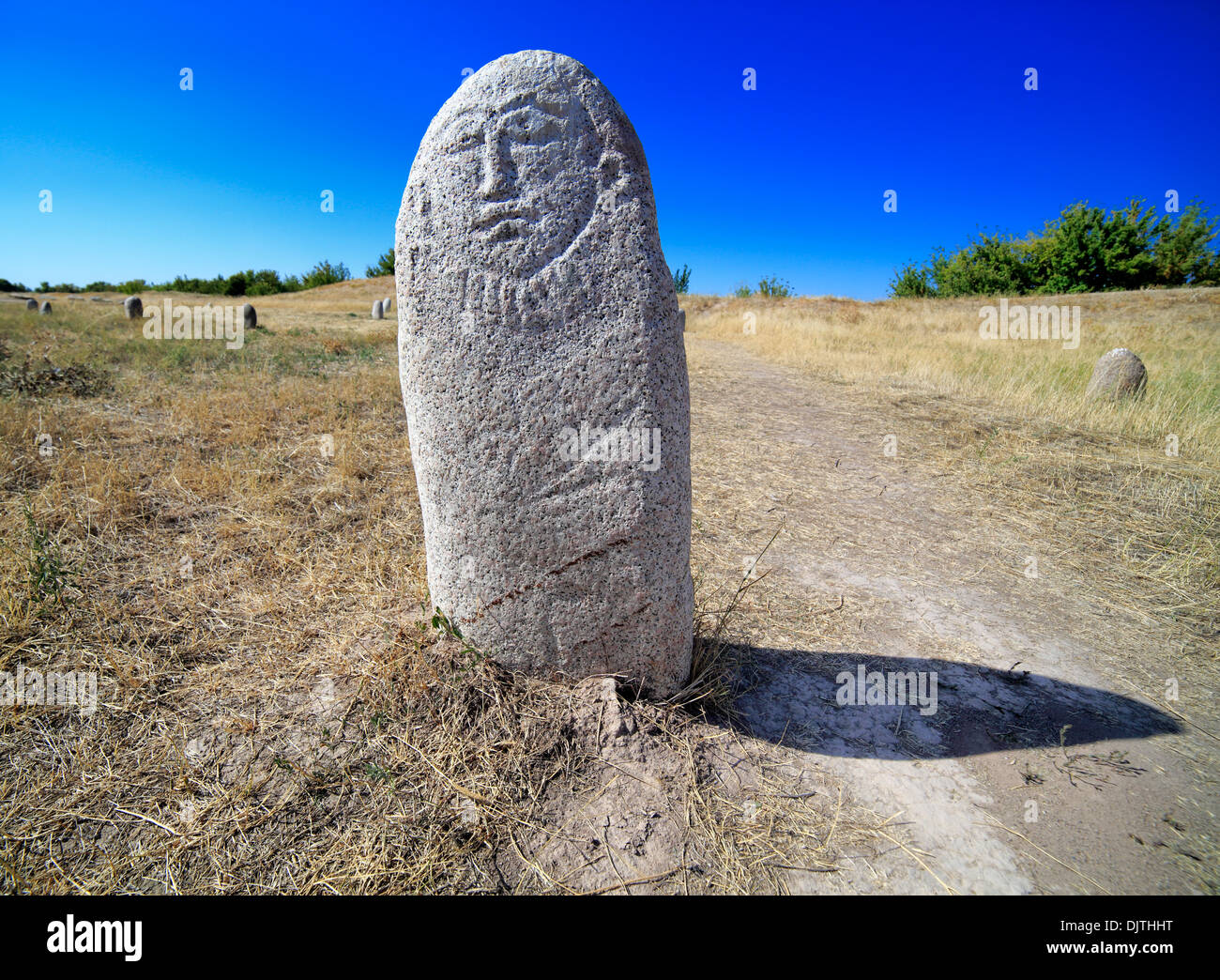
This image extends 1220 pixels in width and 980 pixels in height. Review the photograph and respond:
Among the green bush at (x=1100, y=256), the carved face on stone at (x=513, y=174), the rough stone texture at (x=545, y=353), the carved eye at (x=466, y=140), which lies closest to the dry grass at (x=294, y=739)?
the rough stone texture at (x=545, y=353)

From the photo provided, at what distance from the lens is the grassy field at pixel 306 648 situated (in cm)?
175

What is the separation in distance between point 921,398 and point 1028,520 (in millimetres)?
4237

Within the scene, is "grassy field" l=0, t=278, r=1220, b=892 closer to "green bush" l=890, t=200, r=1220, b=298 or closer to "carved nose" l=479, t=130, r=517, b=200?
"carved nose" l=479, t=130, r=517, b=200

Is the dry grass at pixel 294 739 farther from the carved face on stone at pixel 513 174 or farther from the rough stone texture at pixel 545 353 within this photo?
the carved face on stone at pixel 513 174

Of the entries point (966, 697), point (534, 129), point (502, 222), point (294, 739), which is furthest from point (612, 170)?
point (966, 697)

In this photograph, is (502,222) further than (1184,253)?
No

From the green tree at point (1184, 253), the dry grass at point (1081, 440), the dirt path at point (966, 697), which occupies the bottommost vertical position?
the dirt path at point (966, 697)

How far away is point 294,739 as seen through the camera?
6.86 ft

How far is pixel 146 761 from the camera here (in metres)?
1.99

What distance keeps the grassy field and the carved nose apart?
65.8 inches

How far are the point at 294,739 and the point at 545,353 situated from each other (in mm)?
1670

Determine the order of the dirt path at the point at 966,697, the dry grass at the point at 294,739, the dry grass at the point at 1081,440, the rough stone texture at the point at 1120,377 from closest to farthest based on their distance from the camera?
the dry grass at the point at 294,739 < the dirt path at the point at 966,697 < the dry grass at the point at 1081,440 < the rough stone texture at the point at 1120,377

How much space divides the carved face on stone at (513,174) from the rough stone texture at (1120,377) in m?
8.62

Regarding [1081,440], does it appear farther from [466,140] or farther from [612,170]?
[466,140]
